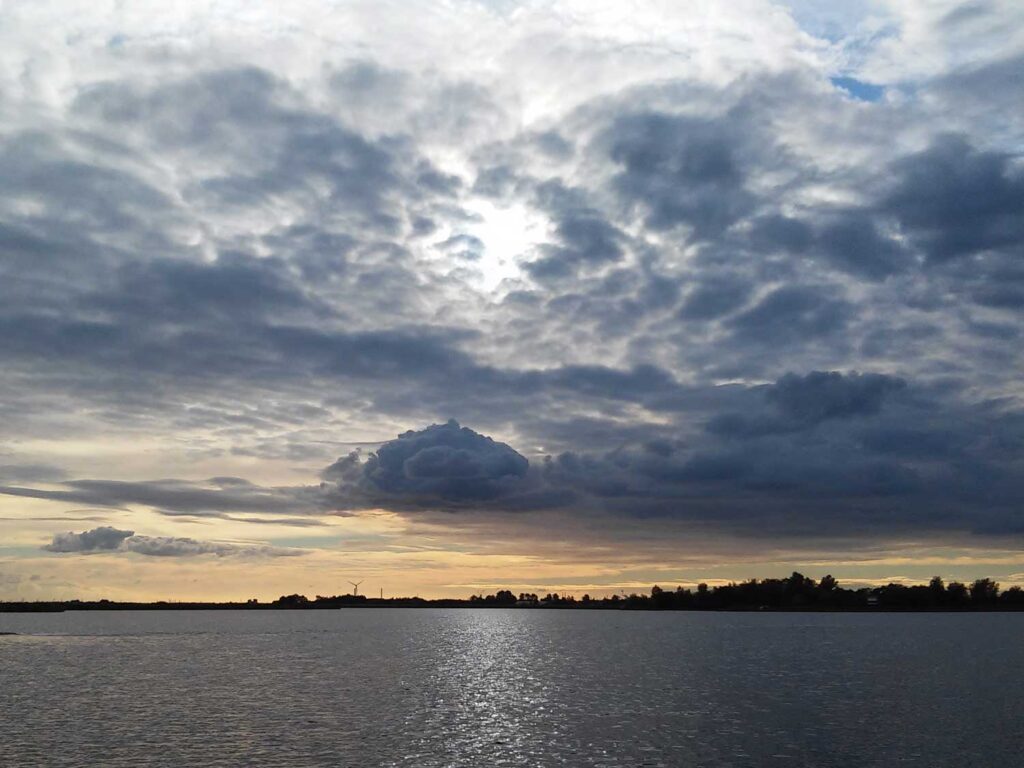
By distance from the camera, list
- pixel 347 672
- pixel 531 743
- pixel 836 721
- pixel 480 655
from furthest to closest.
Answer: pixel 480 655, pixel 347 672, pixel 836 721, pixel 531 743

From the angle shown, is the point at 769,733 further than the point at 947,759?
Yes

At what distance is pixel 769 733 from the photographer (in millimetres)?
76562

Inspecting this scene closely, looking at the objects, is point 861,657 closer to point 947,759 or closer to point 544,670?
point 544,670

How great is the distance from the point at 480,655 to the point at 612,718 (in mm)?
112192

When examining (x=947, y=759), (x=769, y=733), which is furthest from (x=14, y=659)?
(x=947, y=759)

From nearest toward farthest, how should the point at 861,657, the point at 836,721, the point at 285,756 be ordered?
the point at 285,756 → the point at 836,721 → the point at 861,657

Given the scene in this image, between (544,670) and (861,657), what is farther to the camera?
(861,657)

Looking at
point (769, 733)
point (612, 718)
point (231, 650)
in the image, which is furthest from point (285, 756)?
point (231, 650)

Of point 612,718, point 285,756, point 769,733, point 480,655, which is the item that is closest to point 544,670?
point 480,655

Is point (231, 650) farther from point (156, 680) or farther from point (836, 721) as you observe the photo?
point (836, 721)

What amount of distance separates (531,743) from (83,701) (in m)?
55.7

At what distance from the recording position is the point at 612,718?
85.8 meters

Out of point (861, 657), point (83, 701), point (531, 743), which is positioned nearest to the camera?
point (531, 743)

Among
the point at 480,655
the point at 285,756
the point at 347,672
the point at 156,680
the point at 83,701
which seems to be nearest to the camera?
the point at 285,756
